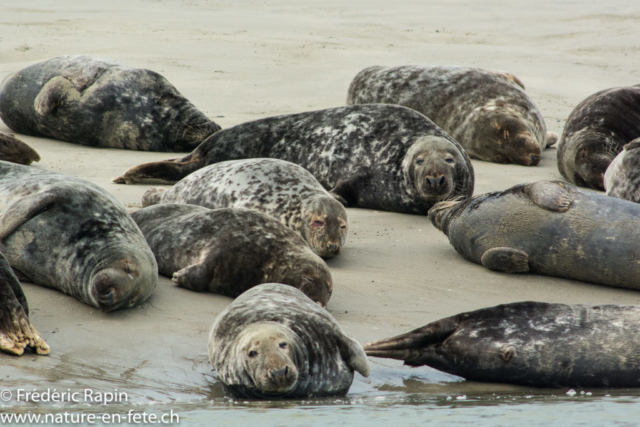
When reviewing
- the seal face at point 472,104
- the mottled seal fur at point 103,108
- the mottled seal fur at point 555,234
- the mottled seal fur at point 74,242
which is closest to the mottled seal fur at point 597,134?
the seal face at point 472,104

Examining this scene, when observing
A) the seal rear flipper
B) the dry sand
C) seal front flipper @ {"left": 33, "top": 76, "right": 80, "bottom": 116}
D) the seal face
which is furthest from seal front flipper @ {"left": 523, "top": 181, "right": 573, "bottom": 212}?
seal front flipper @ {"left": 33, "top": 76, "right": 80, "bottom": 116}

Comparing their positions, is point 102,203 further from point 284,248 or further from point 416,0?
point 416,0

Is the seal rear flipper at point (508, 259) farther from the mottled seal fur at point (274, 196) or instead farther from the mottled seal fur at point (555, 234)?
the mottled seal fur at point (274, 196)

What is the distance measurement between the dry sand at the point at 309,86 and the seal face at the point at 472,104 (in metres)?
0.25

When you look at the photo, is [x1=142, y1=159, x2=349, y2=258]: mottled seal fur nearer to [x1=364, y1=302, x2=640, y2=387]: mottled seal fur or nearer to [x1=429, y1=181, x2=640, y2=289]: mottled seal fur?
[x1=429, y1=181, x2=640, y2=289]: mottled seal fur

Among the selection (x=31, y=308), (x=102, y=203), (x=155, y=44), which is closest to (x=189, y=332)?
(x=31, y=308)

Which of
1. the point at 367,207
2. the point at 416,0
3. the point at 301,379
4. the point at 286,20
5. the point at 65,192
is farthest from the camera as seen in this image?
the point at 416,0

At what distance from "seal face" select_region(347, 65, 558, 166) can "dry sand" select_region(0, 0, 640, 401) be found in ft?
0.83

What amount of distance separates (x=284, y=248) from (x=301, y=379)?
1.59m

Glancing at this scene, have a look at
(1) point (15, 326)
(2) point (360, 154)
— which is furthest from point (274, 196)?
(1) point (15, 326)

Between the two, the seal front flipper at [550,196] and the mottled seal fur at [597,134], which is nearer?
the seal front flipper at [550,196]

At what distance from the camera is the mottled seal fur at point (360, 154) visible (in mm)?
6633

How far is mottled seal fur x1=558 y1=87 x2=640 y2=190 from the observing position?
24.8ft

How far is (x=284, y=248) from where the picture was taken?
4.71 m
